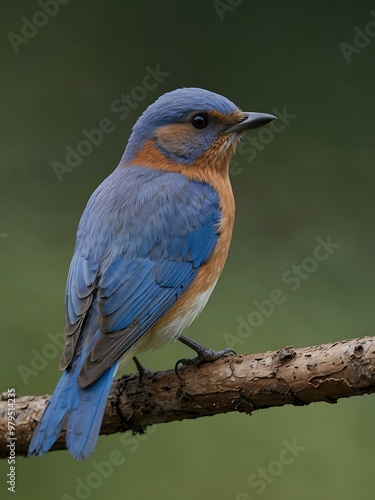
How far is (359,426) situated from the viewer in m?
6.23

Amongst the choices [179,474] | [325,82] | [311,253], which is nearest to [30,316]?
[179,474]

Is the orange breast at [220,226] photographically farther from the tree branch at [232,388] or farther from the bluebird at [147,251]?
the tree branch at [232,388]

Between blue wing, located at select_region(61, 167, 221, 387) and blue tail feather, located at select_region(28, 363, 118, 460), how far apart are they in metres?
0.05

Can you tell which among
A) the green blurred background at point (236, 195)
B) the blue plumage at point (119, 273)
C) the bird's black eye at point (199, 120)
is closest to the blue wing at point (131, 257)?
the blue plumage at point (119, 273)

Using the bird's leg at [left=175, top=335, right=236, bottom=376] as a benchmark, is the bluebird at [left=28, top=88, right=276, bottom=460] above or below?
above

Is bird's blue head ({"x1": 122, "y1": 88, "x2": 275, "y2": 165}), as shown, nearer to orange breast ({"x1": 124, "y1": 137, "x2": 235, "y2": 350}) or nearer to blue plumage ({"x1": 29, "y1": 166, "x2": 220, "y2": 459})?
orange breast ({"x1": 124, "y1": 137, "x2": 235, "y2": 350})

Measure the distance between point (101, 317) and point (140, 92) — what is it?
11.1 ft

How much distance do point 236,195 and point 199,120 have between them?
2.17 meters

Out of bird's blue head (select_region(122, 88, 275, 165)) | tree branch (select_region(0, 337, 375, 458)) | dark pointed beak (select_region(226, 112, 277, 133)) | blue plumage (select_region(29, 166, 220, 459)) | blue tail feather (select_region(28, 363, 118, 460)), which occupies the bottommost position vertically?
tree branch (select_region(0, 337, 375, 458))

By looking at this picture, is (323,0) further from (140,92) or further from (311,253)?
(311,253)

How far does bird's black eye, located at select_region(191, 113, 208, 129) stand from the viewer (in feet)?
18.0

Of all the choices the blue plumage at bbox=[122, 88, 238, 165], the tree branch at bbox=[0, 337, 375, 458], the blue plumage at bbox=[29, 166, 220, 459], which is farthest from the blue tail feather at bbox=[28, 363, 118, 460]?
the blue plumage at bbox=[122, 88, 238, 165]

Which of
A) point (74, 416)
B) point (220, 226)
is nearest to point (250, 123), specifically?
point (220, 226)

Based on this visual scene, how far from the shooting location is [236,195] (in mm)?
7613
